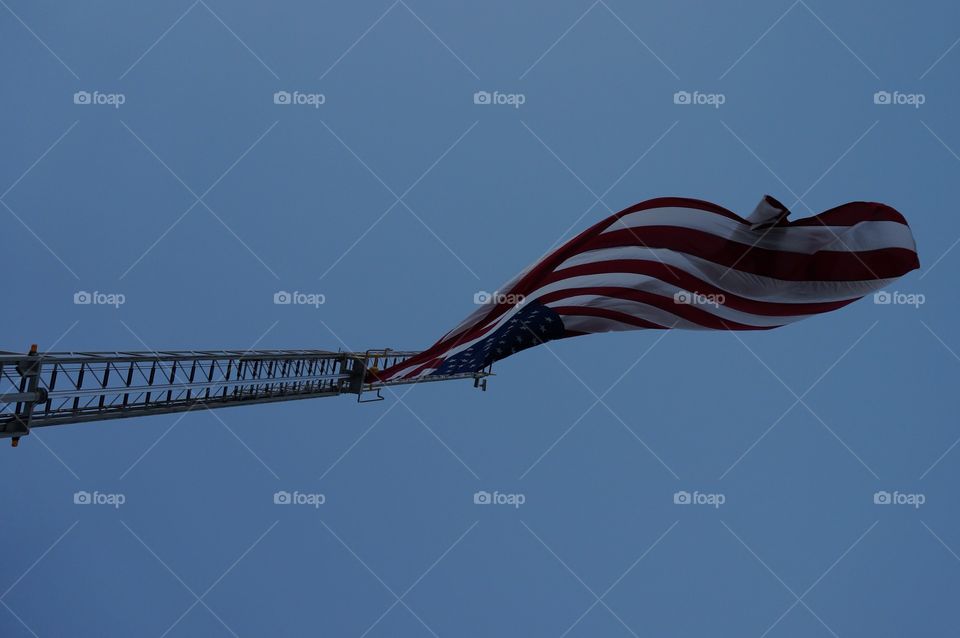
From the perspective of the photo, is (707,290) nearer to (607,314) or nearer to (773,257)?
(773,257)

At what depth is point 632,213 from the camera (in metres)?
14.2

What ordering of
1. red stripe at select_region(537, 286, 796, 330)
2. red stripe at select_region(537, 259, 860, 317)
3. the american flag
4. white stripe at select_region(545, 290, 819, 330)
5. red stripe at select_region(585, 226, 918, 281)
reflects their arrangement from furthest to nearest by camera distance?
red stripe at select_region(537, 286, 796, 330) → white stripe at select_region(545, 290, 819, 330) → red stripe at select_region(537, 259, 860, 317) → the american flag → red stripe at select_region(585, 226, 918, 281)

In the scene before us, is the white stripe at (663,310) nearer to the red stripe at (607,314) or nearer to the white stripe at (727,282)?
the red stripe at (607,314)

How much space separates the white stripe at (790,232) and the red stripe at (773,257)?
0.30 feet

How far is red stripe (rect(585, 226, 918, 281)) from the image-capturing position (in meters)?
11.3

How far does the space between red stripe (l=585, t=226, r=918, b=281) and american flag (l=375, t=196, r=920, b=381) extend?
0.06 ft

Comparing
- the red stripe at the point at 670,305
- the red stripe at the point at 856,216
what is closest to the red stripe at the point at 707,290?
the red stripe at the point at 670,305

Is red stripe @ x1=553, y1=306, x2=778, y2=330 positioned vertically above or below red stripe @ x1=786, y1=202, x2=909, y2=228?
below

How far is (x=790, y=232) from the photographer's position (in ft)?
39.4

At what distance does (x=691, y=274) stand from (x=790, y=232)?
2.09m

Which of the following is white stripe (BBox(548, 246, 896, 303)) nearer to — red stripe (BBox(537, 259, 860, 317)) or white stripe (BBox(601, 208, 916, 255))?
red stripe (BBox(537, 259, 860, 317))

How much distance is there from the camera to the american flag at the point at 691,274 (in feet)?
38.1

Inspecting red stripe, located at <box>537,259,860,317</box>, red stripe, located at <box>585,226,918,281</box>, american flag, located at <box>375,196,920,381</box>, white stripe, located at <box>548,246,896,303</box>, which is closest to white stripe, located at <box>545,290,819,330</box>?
american flag, located at <box>375,196,920,381</box>

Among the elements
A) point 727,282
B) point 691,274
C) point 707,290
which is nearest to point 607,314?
point 691,274
